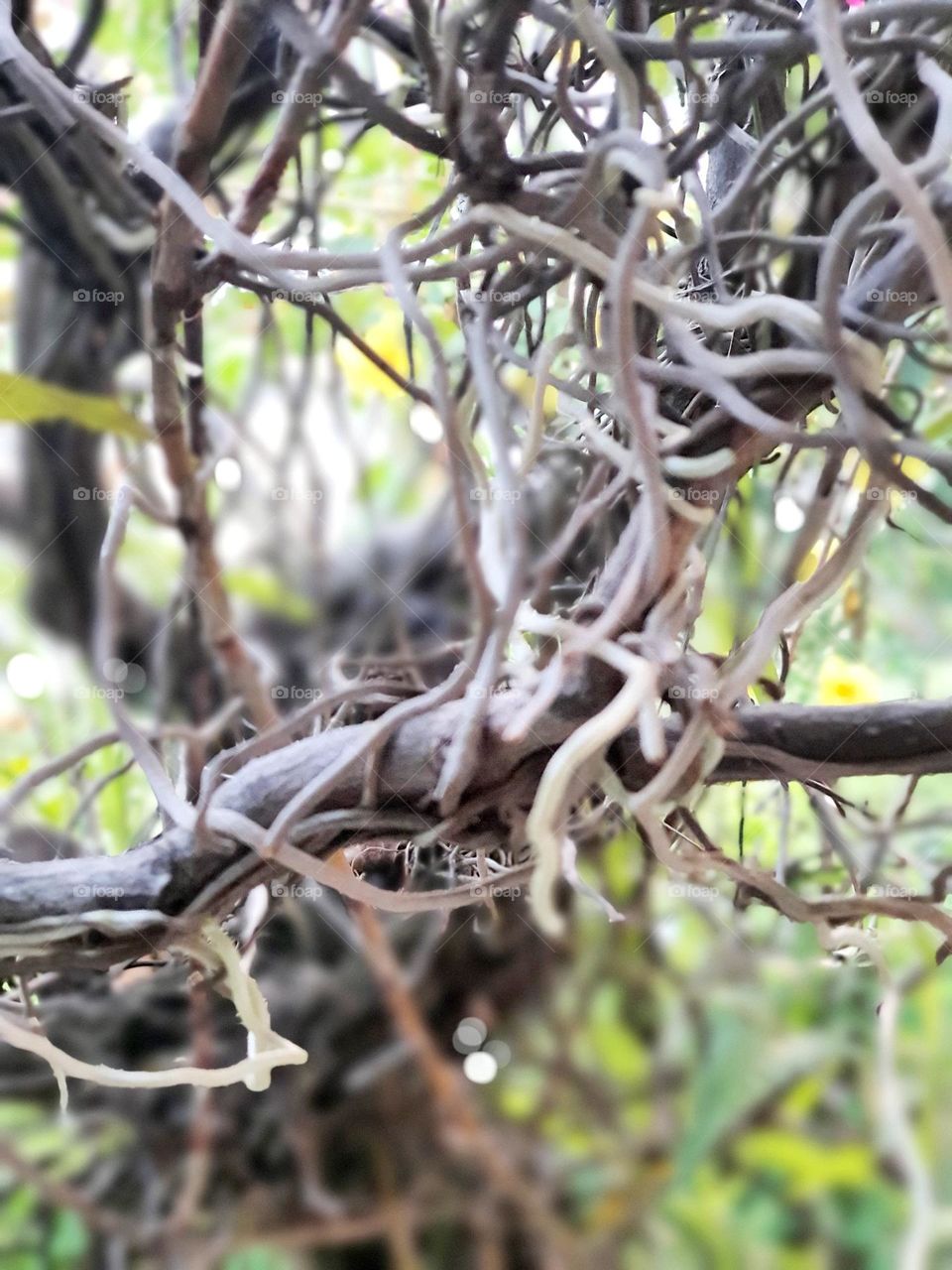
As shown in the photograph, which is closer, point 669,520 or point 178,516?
point 669,520

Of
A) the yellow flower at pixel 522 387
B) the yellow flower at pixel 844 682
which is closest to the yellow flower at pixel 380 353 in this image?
the yellow flower at pixel 522 387

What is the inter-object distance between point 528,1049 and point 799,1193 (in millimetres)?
221

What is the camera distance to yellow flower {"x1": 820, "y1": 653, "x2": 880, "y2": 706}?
43 centimetres

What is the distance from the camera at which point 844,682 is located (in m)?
0.44

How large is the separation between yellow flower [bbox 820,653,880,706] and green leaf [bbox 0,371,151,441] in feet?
0.93

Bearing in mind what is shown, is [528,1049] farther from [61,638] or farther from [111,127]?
[111,127]

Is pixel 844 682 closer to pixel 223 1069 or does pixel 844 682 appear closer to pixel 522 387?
pixel 522 387

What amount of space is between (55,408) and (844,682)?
12.5 inches

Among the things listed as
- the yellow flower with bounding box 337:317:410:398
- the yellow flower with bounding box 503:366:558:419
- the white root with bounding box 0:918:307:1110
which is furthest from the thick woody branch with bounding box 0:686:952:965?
the yellow flower with bounding box 337:317:410:398

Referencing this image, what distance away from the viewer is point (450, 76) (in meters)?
0.18

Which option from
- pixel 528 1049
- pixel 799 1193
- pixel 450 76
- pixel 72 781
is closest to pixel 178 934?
pixel 450 76

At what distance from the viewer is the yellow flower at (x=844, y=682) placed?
43 centimetres

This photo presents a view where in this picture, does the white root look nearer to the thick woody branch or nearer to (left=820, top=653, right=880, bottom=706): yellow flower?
the thick woody branch

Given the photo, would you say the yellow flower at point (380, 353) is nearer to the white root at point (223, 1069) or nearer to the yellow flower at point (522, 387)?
the yellow flower at point (522, 387)
